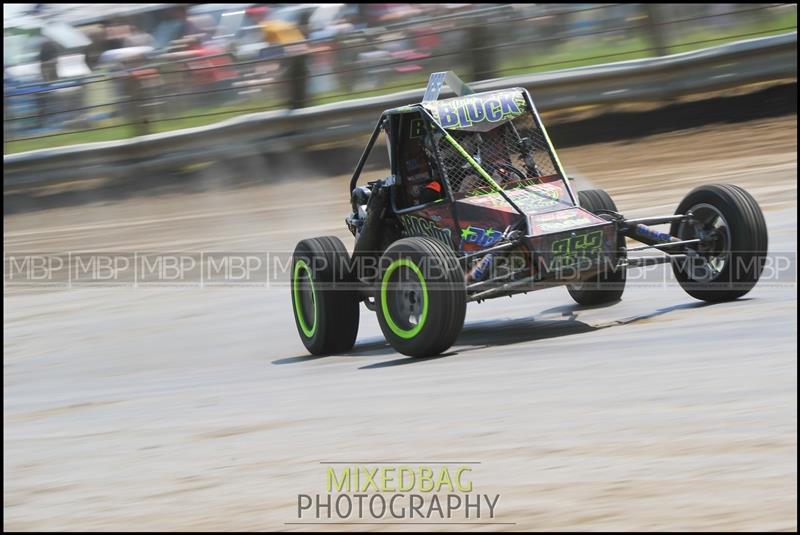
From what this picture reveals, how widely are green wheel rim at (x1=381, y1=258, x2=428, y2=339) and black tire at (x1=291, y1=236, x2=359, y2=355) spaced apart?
2.47 ft

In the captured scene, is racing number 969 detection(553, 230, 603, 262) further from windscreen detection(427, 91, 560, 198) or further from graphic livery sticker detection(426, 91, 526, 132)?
graphic livery sticker detection(426, 91, 526, 132)

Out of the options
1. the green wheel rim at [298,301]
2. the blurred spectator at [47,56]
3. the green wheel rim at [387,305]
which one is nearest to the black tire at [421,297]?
the green wheel rim at [387,305]

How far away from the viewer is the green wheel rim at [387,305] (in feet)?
23.6

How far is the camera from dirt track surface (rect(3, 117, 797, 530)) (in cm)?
453

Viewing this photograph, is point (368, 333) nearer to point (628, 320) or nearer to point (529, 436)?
point (628, 320)

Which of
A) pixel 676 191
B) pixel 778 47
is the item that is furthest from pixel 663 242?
pixel 778 47

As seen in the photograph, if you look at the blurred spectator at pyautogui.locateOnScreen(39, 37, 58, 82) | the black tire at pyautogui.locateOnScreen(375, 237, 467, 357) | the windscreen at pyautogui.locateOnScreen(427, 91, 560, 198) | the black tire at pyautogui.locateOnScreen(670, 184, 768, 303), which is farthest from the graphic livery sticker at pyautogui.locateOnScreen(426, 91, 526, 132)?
the blurred spectator at pyautogui.locateOnScreen(39, 37, 58, 82)

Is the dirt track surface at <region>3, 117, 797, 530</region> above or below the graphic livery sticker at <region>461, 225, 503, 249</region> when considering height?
below

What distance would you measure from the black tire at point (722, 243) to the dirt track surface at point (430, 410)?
0.55 feet

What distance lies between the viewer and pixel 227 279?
12539 millimetres

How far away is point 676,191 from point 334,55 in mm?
5271

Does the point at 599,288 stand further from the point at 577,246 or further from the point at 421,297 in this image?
the point at 421,297

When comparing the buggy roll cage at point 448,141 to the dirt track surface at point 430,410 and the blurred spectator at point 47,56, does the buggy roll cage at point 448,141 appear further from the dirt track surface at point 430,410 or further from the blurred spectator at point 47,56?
the blurred spectator at point 47,56

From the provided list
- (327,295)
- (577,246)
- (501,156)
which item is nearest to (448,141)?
(501,156)
